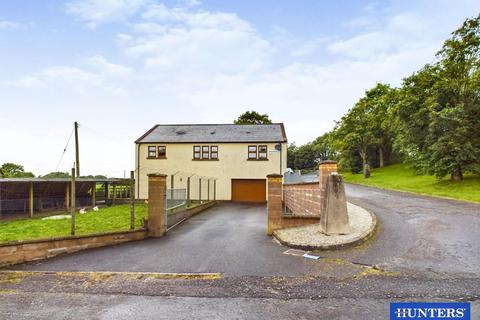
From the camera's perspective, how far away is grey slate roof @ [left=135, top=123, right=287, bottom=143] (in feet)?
80.8

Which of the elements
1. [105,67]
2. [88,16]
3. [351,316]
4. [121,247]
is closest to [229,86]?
[105,67]

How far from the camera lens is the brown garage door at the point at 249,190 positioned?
79.0 feet

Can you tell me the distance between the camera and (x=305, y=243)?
7531 mm

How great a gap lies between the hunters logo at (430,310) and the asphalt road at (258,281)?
162 mm

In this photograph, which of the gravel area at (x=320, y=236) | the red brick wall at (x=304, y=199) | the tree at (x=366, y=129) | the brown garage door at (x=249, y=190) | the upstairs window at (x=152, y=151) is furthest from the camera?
the tree at (x=366, y=129)

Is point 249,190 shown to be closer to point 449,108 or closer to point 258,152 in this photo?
point 258,152

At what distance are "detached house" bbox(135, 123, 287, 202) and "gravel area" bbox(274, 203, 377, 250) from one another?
45.5 ft

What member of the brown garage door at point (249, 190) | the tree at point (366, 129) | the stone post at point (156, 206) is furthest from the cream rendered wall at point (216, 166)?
the tree at point (366, 129)

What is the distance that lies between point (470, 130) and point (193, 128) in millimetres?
25291

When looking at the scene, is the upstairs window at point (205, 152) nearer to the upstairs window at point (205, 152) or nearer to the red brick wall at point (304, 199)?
the upstairs window at point (205, 152)

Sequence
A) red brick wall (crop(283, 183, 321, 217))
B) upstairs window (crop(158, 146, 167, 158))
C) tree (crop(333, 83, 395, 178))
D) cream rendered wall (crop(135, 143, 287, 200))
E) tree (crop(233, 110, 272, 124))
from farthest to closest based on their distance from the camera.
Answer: tree (crop(233, 110, 272, 124)), tree (crop(333, 83, 395, 178)), upstairs window (crop(158, 146, 167, 158)), cream rendered wall (crop(135, 143, 287, 200)), red brick wall (crop(283, 183, 321, 217))

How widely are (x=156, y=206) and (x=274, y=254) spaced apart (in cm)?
473

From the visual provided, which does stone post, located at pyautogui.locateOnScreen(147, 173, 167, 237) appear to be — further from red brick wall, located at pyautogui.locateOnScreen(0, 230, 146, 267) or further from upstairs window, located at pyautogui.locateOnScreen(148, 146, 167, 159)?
upstairs window, located at pyautogui.locateOnScreen(148, 146, 167, 159)

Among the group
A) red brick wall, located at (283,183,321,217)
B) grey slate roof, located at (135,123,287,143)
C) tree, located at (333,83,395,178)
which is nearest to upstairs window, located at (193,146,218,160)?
grey slate roof, located at (135,123,287,143)
